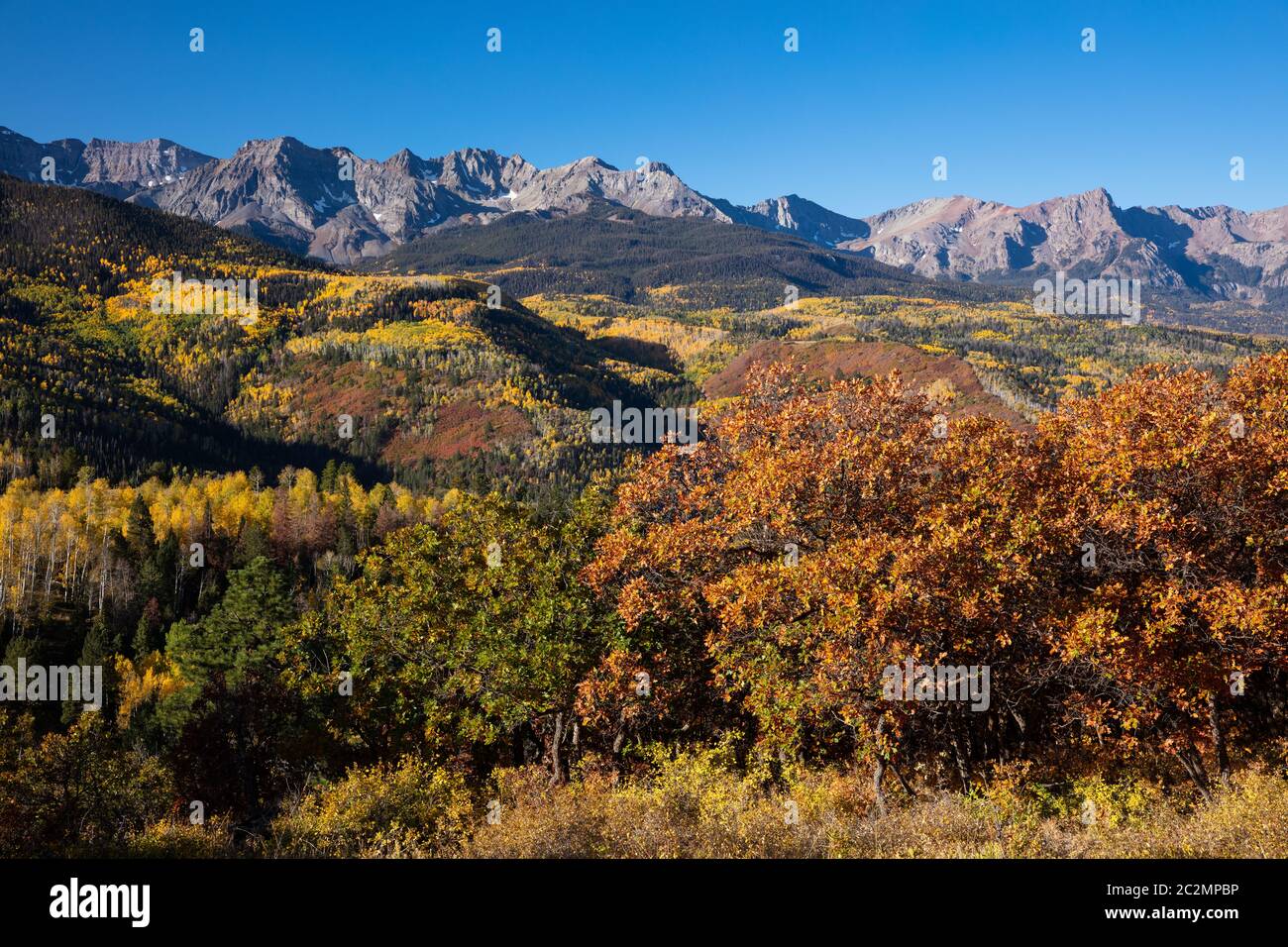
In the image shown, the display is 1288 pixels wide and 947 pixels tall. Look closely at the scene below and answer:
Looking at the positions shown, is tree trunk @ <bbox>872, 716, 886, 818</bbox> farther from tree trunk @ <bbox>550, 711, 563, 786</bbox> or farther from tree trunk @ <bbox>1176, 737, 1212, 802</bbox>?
tree trunk @ <bbox>550, 711, 563, 786</bbox>

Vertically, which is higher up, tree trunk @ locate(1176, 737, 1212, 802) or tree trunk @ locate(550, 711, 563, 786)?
tree trunk @ locate(1176, 737, 1212, 802)

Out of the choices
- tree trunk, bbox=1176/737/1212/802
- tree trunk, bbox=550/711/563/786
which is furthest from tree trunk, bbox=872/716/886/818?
tree trunk, bbox=550/711/563/786

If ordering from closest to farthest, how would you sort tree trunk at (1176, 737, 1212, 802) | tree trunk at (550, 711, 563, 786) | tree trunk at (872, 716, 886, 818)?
tree trunk at (872, 716, 886, 818), tree trunk at (1176, 737, 1212, 802), tree trunk at (550, 711, 563, 786)

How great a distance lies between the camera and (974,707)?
2289 cm

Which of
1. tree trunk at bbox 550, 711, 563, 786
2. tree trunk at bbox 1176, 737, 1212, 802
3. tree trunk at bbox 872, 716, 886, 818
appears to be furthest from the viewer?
tree trunk at bbox 550, 711, 563, 786

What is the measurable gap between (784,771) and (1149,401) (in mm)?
14956

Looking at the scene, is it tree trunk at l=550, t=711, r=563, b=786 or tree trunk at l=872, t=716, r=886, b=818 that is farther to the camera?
tree trunk at l=550, t=711, r=563, b=786

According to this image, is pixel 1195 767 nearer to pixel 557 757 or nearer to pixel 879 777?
pixel 879 777

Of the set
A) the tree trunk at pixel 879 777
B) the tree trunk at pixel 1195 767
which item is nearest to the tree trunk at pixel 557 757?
the tree trunk at pixel 879 777

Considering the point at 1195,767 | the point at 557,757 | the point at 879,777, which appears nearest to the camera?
the point at 1195,767

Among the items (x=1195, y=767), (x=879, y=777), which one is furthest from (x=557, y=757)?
(x=1195, y=767)
